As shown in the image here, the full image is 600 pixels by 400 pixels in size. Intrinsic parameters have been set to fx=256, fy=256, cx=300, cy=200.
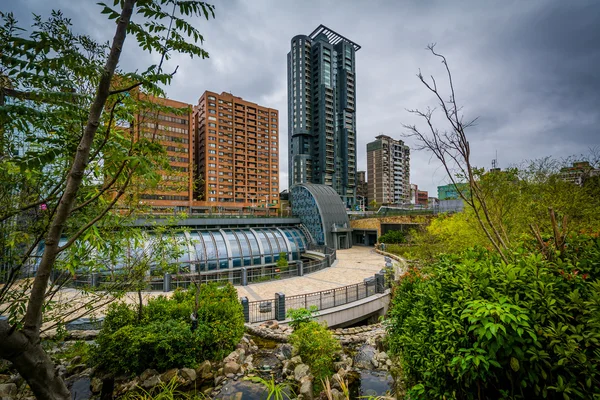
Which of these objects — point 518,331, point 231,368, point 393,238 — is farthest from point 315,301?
point 393,238

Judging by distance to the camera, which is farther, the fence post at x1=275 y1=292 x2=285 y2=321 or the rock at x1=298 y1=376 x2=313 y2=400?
the fence post at x1=275 y1=292 x2=285 y2=321

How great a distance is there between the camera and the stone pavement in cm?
1450

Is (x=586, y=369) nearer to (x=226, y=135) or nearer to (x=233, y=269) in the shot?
(x=233, y=269)

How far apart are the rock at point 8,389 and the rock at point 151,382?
2.61m

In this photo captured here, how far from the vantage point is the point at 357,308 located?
1252 centimetres

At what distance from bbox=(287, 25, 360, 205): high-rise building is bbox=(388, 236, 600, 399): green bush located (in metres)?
75.7

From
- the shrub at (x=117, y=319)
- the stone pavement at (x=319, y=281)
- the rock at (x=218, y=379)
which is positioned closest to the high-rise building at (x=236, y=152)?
the stone pavement at (x=319, y=281)

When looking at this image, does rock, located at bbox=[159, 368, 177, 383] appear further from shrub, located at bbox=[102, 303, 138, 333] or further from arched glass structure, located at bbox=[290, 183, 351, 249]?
arched glass structure, located at bbox=[290, 183, 351, 249]

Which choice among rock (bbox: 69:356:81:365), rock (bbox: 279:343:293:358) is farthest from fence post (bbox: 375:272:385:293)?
rock (bbox: 69:356:81:365)

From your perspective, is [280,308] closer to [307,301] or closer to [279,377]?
[307,301]

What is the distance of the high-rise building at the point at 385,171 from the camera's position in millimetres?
93438

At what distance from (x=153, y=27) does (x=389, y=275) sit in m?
15.7

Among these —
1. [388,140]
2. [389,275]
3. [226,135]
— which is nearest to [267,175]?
[226,135]

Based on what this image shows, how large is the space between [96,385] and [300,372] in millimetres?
5216
